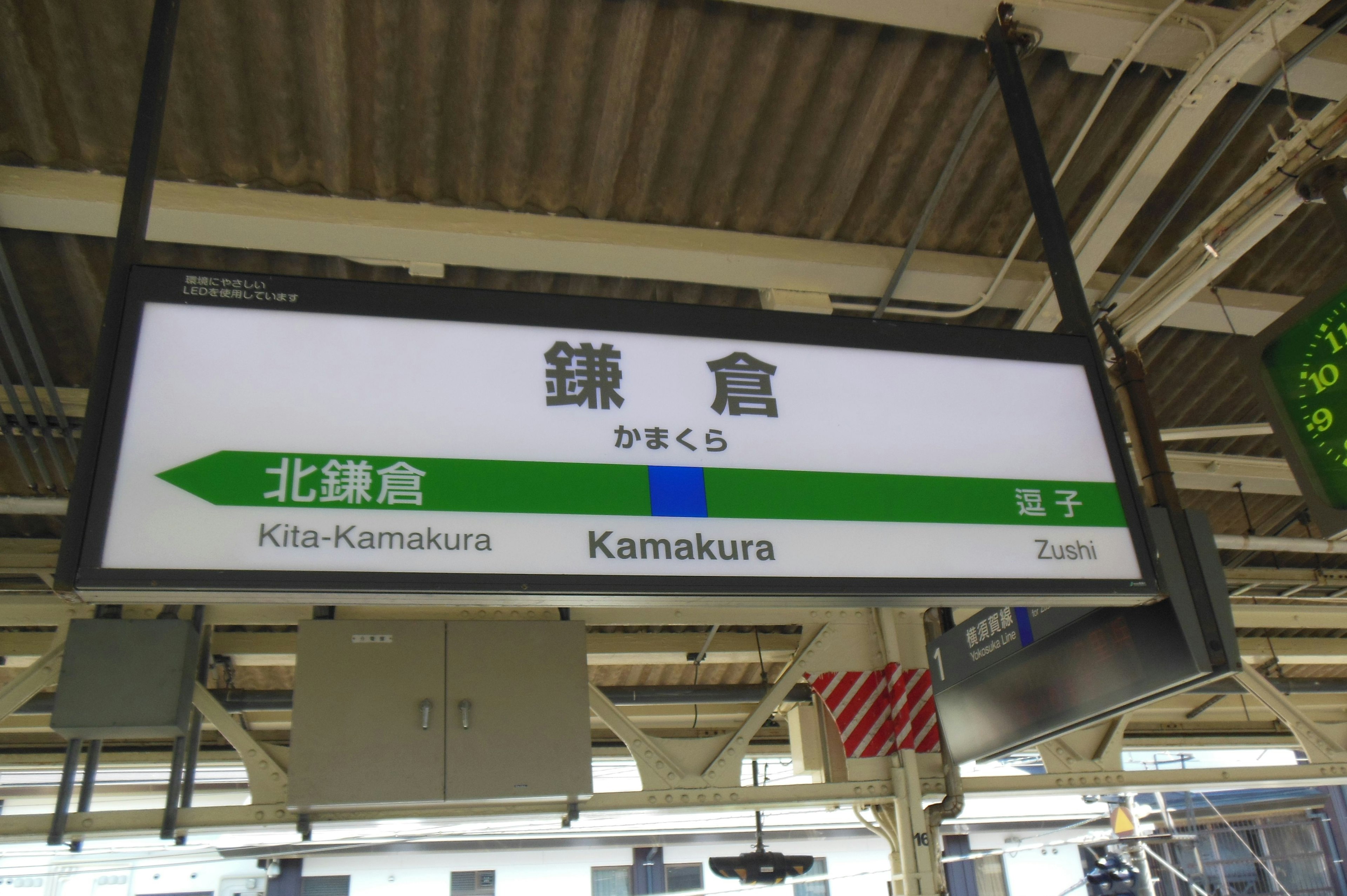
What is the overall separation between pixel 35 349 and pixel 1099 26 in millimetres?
3401

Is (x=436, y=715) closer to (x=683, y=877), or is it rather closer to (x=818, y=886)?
(x=683, y=877)

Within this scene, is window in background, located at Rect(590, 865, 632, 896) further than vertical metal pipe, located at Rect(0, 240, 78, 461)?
Yes

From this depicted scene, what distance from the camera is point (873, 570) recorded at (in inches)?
64.6

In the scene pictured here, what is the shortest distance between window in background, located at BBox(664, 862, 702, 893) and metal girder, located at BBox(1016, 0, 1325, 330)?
33.1 feet

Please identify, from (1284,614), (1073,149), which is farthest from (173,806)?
(1284,614)

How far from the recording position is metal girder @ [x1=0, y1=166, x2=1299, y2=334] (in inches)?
110

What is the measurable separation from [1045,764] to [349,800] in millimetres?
3414

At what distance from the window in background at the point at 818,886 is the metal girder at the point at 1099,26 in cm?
1145

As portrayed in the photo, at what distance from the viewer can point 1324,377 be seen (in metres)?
2.38

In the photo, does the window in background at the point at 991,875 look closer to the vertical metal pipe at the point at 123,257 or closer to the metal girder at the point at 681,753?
the metal girder at the point at 681,753

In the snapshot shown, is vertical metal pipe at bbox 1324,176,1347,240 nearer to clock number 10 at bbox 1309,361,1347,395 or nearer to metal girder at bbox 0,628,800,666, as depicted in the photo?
clock number 10 at bbox 1309,361,1347,395

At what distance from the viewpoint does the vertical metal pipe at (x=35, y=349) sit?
2980mm

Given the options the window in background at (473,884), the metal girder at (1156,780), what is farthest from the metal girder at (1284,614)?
→ the window in background at (473,884)

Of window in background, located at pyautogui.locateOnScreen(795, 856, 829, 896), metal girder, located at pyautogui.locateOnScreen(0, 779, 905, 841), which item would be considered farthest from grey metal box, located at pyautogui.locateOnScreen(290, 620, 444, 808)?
window in background, located at pyautogui.locateOnScreen(795, 856, 829, 896)
